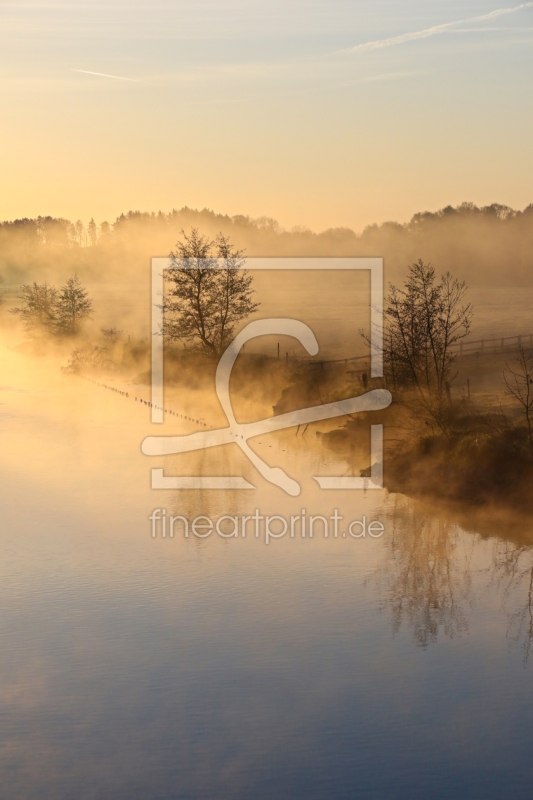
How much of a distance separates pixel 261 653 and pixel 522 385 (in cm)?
3048

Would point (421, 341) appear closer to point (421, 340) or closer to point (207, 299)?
point (421, 340)

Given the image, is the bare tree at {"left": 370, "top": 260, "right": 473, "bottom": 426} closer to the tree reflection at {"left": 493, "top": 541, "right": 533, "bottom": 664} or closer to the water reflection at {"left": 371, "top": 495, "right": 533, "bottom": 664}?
the water reflection at {"left": 371, "top": 495, "right": 533, "bottom": 664}

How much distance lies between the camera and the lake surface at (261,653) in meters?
18.6

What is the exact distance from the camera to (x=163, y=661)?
23.5 m

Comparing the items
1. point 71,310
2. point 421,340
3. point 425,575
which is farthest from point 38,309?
point 425,575

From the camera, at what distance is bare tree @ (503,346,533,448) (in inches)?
1480

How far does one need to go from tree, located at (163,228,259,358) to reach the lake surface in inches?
1182

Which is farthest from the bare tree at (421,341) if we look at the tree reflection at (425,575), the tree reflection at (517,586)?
the tree reflection at (517,586)

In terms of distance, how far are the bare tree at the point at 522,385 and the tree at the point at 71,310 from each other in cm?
5458

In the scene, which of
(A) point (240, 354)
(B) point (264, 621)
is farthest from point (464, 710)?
(A) point (240, 354)

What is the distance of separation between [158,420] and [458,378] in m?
17.3

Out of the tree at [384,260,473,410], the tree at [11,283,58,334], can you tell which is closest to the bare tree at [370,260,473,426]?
the tree at [384,260,473,410]

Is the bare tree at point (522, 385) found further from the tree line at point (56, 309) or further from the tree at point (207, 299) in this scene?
the tree line at point (56, 309)

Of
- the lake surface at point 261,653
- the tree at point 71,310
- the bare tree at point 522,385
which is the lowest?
the lake surface at point 261,653
